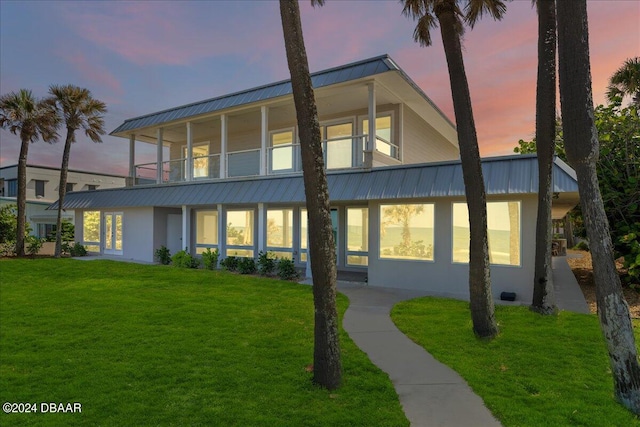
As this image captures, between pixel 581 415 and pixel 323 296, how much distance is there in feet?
10.4

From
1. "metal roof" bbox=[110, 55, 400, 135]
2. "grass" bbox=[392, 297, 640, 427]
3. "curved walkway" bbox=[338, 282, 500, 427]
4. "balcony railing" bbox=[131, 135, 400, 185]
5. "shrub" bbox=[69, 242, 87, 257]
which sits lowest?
"curved walkway" bbox=[338, 282, 500, 427]

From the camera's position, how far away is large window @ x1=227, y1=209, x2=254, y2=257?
56.6 feet

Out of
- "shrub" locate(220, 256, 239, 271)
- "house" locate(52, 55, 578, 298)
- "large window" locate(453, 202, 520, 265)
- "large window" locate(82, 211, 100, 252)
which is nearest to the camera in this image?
"large window" locate(453, 202, 520, 265)

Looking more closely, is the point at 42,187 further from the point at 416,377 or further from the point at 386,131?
the point at 416,377

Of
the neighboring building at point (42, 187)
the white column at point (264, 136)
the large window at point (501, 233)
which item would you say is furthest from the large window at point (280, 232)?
the neighboring building at point (42, 187)

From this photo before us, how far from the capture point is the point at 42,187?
132ft

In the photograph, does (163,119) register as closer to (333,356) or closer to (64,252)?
(64,252)

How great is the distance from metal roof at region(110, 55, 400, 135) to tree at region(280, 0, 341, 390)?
788 centimetres

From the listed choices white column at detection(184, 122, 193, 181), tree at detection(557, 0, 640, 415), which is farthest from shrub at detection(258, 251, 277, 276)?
tree at detection(557, 0, 640, 415)

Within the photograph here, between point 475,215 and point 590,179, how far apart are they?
2.35m

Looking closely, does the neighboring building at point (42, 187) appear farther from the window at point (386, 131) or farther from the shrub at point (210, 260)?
the window at point (386, 131)

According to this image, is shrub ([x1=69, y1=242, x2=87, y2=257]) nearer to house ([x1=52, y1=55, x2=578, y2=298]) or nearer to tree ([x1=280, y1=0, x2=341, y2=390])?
house ([x1=52, y1=55, x2=578, y2=298])

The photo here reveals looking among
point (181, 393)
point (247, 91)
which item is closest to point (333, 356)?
point (181, 393)

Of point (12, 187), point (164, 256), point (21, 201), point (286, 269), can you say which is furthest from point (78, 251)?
point (12, 187)
